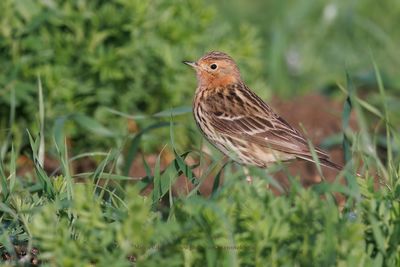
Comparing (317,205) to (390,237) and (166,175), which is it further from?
(166,175)

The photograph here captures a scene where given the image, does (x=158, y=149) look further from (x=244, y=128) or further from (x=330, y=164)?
(x=330, y=164)

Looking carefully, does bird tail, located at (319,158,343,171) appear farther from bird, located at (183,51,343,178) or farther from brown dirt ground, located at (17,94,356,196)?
brown dirt ground, located at (17,94,356,196)

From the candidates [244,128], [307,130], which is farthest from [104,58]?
[307,130]

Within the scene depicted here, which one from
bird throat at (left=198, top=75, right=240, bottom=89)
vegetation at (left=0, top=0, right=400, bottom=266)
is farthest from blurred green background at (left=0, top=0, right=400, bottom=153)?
bird throat at (left=198, top=75, right=240, bottom=89)

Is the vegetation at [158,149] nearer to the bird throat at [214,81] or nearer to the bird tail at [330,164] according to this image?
the bird tail at [330,164]

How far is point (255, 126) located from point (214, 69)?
722mm

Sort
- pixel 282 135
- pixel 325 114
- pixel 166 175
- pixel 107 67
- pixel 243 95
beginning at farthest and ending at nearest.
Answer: pixel 325 114
pixel 107 67
pixel 243 95
pixel 282 135
pixel 166 175

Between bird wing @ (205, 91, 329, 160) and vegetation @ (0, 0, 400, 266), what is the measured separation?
0.23m

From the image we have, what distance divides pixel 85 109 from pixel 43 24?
30.6 inches

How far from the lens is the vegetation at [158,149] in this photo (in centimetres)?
440

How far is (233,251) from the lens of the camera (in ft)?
14.3

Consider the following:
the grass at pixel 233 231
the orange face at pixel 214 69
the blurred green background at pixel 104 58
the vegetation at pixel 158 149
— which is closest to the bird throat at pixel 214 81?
the orange face at pixel 214 69

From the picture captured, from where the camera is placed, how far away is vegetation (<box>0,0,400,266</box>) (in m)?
4.40

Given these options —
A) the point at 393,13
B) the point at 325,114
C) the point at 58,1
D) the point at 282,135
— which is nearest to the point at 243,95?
the point at 282,135
